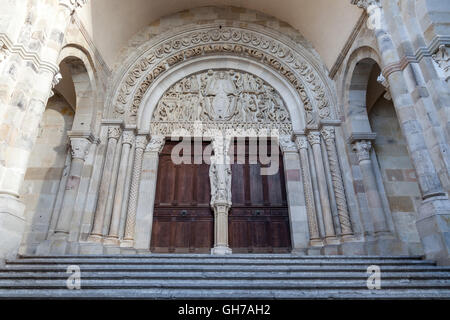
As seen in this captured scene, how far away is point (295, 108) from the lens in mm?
6914

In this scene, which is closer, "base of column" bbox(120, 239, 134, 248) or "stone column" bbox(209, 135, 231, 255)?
"base of column" bbox(120, 239, 134, 248)

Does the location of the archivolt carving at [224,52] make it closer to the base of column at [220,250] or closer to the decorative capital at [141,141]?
the decorative capital at [141,141]

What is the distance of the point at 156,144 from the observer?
6.56 metres

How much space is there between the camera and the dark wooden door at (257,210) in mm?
5957

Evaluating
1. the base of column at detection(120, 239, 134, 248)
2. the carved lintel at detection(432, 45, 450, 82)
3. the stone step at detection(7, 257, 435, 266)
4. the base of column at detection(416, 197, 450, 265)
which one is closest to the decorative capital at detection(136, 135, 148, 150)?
the base of column at detection(120, 239, 134, 248)

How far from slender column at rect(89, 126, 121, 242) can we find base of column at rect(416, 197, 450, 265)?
507cm

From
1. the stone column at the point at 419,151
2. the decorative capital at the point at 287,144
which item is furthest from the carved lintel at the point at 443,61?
the decorative capital at the point at 287,144

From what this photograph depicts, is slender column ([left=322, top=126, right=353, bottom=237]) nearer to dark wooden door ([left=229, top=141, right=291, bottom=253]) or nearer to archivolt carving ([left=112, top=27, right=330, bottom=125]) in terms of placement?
archivolt carving ([left=112, top=27, right=330, bottom=125])

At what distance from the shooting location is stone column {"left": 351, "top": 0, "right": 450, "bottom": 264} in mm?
3410

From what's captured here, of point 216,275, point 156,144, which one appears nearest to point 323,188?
point 216,275

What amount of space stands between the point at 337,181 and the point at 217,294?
4084 millimetres

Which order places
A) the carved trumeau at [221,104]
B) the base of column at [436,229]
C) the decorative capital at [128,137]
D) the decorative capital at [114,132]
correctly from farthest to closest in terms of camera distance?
the carved trumeau at [221,104] < the decorative capital at [128,137] < the decorative capital at [114,132] < the base of column at [436,229]

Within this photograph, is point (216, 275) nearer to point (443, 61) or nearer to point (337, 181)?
point (337, 181)

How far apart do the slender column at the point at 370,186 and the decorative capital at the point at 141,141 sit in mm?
4426
